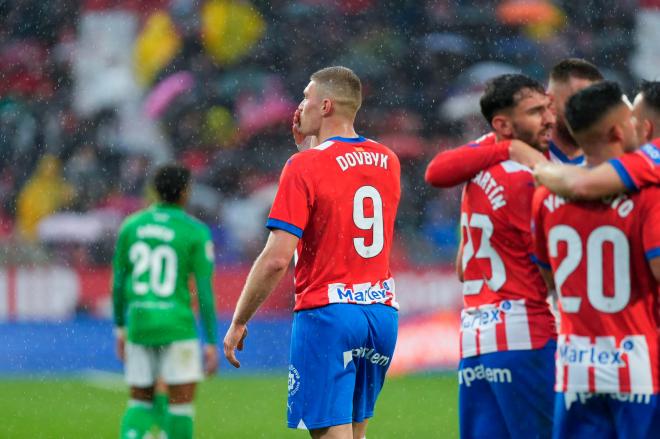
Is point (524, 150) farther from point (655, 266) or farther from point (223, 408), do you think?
point (223, 408)

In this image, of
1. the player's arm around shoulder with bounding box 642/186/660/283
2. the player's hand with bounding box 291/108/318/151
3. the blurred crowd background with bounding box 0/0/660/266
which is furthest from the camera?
the blurred crowd background with bounding box 0/0/660/266

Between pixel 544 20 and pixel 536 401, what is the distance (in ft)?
42.9

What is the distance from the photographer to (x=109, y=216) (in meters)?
14.5

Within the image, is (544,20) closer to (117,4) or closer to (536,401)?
(117,4)

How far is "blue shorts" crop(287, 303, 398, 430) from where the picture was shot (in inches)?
182

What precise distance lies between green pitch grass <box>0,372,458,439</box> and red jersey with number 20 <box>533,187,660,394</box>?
4860 millimetres

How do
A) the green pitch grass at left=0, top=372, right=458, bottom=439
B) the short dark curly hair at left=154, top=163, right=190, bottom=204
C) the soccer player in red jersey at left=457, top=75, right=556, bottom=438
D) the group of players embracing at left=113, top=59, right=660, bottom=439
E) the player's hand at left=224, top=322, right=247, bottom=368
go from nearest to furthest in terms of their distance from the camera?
the group of players embracing at left=113, top=59, right=660, bottom=439, the soccer player in red jersey at left=457, top=75, right=556, bottom=438, the player's hand at left=224, top=322, right=247, bottom=368, the short dark curly hair at left=154, top=163, right=190, bottom=204, the green pitch grass at left=0, top=372, right=458, bottom=439

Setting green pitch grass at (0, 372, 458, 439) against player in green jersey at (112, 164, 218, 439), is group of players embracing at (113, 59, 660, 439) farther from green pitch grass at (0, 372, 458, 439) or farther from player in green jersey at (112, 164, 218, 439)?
green pitch grass at (0, 372, 458, 439)

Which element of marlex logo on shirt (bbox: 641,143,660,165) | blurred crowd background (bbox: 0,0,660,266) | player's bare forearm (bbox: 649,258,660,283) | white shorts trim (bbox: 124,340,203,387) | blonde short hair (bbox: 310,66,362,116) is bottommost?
white shorts trim (bbox: 124,340,203,387)

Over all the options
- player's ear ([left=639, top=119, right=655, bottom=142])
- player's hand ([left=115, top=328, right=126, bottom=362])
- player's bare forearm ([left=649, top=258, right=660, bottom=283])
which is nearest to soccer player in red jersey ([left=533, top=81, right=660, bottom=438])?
player's bare forearm ([left=649, top=258, right=660, bottom=283])

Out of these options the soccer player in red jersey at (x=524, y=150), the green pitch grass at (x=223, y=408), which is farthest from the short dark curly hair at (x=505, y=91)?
the green pitch grass at (x=223, y=408)

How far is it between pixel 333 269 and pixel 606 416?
1.59m

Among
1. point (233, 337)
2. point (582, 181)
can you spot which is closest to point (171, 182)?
point (233, 337)

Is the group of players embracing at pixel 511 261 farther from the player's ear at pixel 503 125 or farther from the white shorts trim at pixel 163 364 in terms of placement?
the white shorts trim at pixel 163 364
